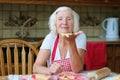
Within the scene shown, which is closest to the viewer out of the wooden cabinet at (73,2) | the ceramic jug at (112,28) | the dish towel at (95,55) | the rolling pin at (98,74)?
the rolling pin at (98,74)

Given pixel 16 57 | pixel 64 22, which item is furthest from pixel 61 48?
pixel 16 57

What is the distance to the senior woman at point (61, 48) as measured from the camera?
5.00ft

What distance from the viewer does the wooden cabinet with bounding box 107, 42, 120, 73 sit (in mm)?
2848

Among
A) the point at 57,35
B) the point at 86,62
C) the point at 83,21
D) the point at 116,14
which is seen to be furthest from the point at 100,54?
the point at 57,35

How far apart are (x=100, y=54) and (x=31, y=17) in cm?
97

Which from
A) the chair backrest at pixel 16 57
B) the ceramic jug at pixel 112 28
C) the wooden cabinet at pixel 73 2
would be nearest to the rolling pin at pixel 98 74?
the chair backrest at pixel 16 57

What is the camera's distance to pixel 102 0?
3.04 metres

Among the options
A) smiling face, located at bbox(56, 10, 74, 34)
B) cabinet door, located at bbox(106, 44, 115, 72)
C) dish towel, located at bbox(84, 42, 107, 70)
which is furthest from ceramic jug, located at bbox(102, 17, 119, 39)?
smiling face, located at bbox(56, 10, 74, 34)

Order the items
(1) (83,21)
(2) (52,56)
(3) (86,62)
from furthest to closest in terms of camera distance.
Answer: (1) (83,21) → (3) (86,62) → (2) (52,56)

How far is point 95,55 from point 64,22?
4.04 ft

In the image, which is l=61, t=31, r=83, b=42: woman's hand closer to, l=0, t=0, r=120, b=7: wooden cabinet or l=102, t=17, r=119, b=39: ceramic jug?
l=0, t=0, r=120, b=7: wooden cabinet

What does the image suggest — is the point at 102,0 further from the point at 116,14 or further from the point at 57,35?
the point at 57,35

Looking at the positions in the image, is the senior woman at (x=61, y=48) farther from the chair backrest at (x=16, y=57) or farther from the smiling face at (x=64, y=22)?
the chair backrest at (x=16, y=57)

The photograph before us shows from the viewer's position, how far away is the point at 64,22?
1597 millimetres
